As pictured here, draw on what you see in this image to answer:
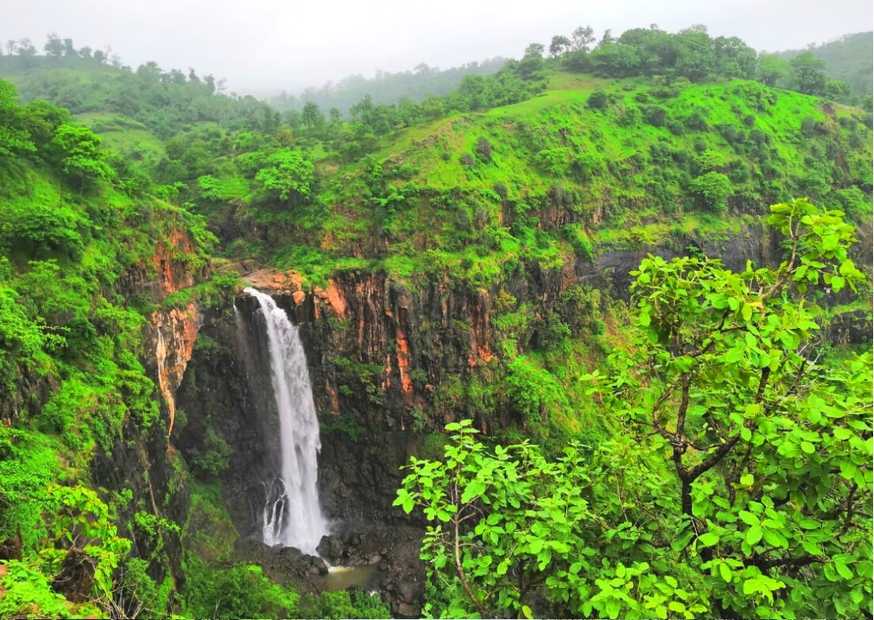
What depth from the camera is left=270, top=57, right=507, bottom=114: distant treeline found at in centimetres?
11694

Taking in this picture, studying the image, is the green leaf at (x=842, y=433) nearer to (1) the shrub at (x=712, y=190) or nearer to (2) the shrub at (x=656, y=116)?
(1) the shrub at (x=712, y=190)

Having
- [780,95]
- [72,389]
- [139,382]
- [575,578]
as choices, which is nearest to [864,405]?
[575,578]

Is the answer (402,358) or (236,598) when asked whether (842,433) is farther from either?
(402,358)

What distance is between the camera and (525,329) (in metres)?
25.1

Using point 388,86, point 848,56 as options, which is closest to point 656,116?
point 848,56

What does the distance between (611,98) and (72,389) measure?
1430 inches

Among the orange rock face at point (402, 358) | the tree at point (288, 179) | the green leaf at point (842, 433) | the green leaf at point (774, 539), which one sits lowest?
A: the orange rock face at point (402, 358)

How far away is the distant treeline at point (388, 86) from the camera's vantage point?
117 metres

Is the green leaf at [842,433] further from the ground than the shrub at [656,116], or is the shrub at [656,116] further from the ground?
the shrub at [656,116]

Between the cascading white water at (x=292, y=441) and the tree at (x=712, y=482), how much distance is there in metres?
18.1

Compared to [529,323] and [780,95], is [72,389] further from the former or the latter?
[780,95]

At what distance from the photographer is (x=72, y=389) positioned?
1187 cm

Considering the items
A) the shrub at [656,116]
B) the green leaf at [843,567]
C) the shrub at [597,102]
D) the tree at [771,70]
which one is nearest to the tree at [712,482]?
the green leaf at [843,567]

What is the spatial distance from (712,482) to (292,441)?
19957mm
